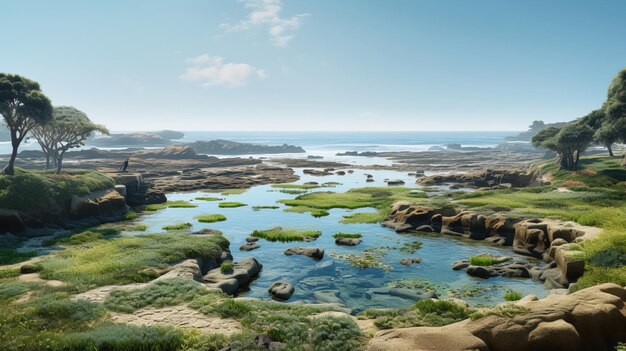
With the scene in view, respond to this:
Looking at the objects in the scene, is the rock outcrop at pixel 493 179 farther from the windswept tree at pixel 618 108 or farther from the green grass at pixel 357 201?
the green grass at pixel 357 201

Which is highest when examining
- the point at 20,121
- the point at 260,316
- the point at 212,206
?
the point at 20,121

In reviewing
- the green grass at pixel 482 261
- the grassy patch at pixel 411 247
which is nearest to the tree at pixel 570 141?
the grassy patch at pixel 411 247

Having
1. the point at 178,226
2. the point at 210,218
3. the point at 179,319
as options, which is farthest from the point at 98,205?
the point at 179,319

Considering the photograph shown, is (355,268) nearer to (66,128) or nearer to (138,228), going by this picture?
(138,228)

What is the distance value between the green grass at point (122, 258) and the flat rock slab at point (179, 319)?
19.3 ft

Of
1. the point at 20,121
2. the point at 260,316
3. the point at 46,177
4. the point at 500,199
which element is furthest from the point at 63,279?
the point at 500,199

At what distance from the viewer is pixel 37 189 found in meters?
45.6

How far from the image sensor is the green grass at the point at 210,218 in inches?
2036

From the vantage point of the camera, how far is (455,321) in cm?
1628

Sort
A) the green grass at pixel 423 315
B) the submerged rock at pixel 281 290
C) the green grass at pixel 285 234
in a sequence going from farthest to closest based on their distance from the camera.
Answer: the green grass at pixel 285 234 → the submerged rock at pixel 281 290 → the green grass at pixel 423 315

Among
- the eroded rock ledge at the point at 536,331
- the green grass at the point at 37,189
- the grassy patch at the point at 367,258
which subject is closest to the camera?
the eroded rock ledge at the point at 536,331

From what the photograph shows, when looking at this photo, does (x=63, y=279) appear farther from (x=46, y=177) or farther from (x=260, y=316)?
(x=46, y=177)

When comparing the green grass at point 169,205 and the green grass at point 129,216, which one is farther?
the green grass at point 169,205

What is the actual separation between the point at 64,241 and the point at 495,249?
1679 inches
